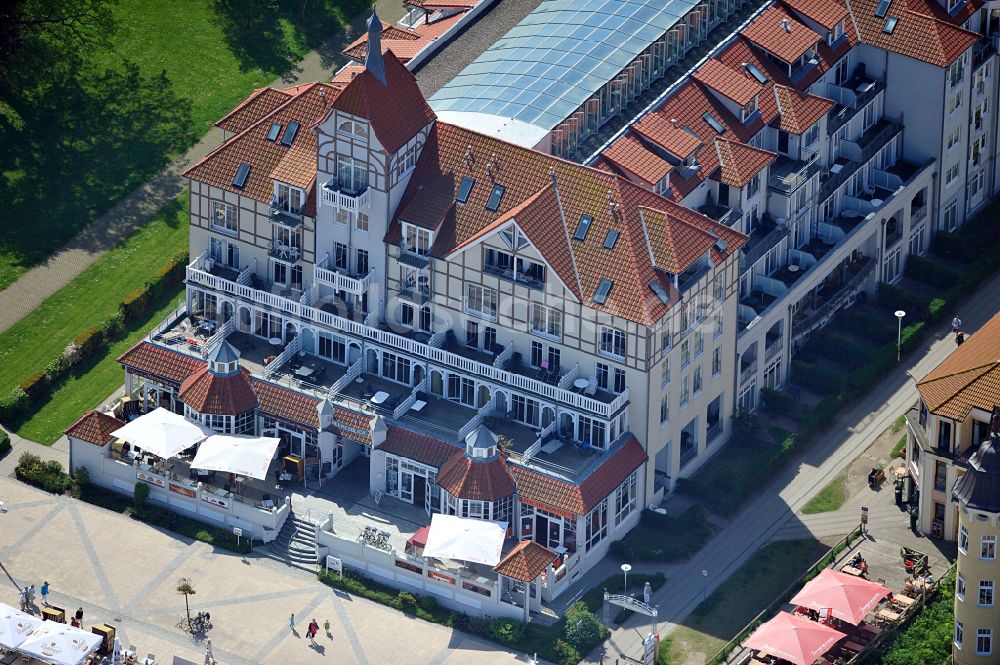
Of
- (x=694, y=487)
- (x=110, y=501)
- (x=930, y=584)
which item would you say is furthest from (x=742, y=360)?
(x=110, y=501)

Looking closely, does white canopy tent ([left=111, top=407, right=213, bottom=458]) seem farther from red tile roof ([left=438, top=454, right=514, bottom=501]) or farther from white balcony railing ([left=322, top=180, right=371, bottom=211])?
red tile roof ([left=438, top=454, right=514, bottom=501])

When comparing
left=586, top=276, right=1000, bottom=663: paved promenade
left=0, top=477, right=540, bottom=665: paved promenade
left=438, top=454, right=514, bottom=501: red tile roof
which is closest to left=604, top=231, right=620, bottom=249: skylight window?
left=438, top=454, right=514, bottom=501: red tile roof

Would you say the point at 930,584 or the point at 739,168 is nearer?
the point at 930,584

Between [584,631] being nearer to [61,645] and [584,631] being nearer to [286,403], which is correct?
[286,403]

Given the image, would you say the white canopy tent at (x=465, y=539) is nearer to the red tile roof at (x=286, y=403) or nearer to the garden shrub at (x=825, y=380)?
the red tile roof at (x=286, y=403)

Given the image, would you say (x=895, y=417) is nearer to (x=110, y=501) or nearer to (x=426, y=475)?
(x=426, y=475)

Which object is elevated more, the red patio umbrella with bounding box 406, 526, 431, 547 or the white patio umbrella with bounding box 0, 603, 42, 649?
the red patio umbrella with bounding box 406, 526, 431, 547
